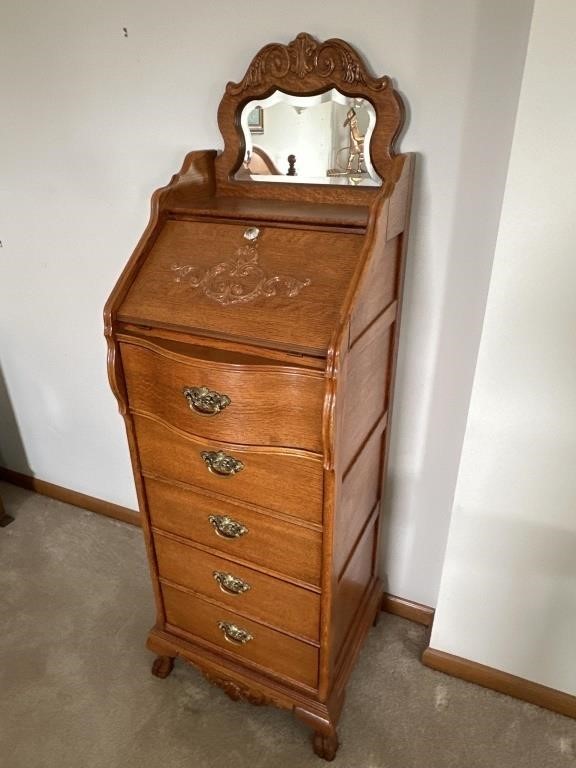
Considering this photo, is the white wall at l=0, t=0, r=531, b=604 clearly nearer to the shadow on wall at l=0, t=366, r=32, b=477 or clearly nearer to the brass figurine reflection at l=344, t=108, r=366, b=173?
the brass figurine reflection at l=344, t=108, r=366, b=173

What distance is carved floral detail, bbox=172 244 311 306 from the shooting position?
1035 mm

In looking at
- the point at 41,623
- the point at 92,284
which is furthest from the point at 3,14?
the point at 41,623

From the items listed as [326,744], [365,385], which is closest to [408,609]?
[326,744]

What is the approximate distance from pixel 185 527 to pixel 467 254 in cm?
91

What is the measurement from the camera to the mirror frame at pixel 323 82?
1.13 m

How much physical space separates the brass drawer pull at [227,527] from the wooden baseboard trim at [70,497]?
958mm

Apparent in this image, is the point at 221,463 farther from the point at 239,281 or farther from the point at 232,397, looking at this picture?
the point at 239,281

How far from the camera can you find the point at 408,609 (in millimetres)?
1735

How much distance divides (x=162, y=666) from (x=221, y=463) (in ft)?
2.62

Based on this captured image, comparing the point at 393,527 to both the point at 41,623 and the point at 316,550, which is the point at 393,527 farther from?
the point at 41,623

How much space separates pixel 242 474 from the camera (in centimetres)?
114

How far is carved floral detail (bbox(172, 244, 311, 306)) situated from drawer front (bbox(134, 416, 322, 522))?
296 millimetres

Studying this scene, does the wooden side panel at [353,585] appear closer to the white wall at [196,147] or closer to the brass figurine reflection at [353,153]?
the white wall at [196,147]

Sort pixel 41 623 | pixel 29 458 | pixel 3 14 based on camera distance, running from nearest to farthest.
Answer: pixel 3 14 → pixel 41 623 → pixel 29 458
